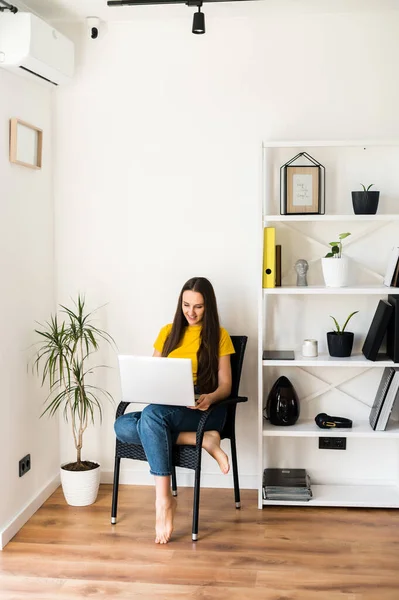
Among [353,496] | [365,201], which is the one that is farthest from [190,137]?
[353,496]

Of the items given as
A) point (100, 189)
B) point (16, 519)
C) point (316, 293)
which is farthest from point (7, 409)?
point (316, 293)

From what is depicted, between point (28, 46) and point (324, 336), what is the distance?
6.93 feet

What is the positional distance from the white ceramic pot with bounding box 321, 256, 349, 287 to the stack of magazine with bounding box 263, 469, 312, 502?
3.46 ft

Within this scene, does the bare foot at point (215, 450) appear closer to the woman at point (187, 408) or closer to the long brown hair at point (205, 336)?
the woman at point (187, 408)

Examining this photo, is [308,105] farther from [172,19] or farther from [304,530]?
[304,530]

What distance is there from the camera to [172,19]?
13.2ft

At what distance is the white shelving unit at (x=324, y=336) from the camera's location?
3945 millimetres

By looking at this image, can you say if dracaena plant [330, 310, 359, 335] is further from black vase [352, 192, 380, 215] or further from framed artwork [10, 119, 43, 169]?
framed artwork [10, 119, 43, 169]

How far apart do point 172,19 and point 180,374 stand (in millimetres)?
1931

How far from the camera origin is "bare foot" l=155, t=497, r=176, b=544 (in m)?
3.46

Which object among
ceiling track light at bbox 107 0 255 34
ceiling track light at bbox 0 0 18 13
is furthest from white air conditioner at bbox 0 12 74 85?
ceiling track light at bbox 107 0 255 34

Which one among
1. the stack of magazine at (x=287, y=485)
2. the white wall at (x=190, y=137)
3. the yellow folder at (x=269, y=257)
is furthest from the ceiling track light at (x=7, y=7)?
the stack of magazine at (x=287, y=485)

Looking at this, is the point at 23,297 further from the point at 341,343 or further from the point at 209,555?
the point at 341,343

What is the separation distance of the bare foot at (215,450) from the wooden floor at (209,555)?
334mm
